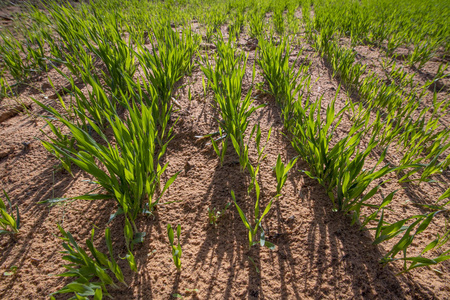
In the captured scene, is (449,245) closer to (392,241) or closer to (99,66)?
(392,241)

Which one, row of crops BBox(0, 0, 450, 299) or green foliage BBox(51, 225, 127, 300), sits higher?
row of crops BBox(0, 0, 450, 299)

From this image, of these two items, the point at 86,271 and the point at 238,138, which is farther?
the point at 238,138

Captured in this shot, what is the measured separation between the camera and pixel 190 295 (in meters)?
0.79

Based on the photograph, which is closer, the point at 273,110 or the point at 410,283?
the point at 410,283

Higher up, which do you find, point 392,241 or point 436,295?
point 392,241

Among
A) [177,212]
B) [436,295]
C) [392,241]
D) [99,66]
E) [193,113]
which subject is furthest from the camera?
[99,66]

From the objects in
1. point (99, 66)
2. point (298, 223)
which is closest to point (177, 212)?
point (298, 223)

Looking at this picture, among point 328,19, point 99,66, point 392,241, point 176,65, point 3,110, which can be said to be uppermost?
point 328,19

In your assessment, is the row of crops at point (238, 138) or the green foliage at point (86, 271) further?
the row of crops at point (238, 138)

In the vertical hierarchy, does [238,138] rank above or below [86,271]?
above

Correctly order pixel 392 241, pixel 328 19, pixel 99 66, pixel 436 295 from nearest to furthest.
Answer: pixel 436 295
pixel 392 241
pixel 99 66
pixel 328 19

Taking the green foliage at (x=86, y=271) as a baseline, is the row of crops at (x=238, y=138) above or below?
above

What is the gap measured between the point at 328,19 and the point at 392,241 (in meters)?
3.51

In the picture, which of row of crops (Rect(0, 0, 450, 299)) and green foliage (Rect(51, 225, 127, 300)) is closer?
green foliage (Rect(51, 225, 127, 300))
